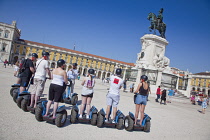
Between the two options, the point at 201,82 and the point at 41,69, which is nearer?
the point at 41,69

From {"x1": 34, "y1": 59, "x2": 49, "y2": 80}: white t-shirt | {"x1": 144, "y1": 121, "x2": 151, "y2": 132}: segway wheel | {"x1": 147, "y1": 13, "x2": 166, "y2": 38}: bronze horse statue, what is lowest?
{"x1": 144, "y1": 121, "x2": 151, "y2": 132}: segway wheel

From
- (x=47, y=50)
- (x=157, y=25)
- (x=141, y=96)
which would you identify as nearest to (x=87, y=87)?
(x=141, y=96)

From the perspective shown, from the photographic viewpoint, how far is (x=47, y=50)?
6397cm

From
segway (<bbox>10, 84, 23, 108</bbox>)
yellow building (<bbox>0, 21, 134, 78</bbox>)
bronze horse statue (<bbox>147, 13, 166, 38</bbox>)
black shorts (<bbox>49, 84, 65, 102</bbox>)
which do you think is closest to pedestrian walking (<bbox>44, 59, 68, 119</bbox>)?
black shorts (<bbox>49, 84, 65, 102</bbox>)

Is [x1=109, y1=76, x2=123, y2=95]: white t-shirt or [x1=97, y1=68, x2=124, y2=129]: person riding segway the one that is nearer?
[x1=97, y1=68, x2=124, y2=129]: person riding segway

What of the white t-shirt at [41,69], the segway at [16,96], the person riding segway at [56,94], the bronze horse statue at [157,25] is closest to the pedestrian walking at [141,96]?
the person riding segway at [56,94]

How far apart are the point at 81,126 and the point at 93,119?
0.31 m

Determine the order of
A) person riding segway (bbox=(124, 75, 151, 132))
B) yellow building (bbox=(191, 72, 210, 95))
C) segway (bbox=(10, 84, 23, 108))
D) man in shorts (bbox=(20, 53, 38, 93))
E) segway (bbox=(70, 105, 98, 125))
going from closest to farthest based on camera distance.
→ segway (bbox=(70, 105, 98, 125)) → person riding segway (bbox=(124, 75, 151, 132)) → segway (bbox=(10, 84, 23, 108)) → man in shorts (bbox=(20, 53, 38, 93)) → yellow building (bbox=(191, 72, 210, 95))

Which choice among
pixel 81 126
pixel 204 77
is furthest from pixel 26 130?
pixel 204 77

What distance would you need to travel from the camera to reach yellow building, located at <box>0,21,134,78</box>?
179 feet

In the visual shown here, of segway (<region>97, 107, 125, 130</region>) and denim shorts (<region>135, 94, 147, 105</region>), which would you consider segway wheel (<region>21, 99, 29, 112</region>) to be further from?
denim shorts (<region>135, 94, 147, 105</region>)

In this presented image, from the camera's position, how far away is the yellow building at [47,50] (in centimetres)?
5469

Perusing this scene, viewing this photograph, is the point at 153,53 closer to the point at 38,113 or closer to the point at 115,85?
the point at 115,85

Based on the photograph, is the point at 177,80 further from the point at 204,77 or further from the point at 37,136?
the point at 204,77
